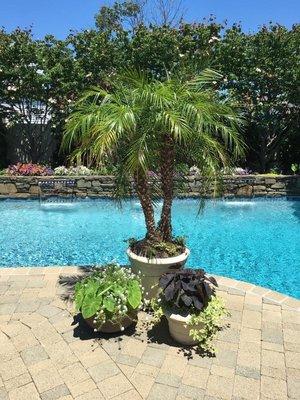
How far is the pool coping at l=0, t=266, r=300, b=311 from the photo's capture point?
547cm

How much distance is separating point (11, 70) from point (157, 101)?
35.9ft

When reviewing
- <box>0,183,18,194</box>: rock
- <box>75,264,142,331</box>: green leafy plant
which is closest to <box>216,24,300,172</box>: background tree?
<box>0,183,18,194</box>: rock

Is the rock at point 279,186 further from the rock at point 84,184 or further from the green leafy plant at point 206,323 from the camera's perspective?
the green leafy plant at point 206,323

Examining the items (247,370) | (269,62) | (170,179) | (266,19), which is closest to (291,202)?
(269,62)

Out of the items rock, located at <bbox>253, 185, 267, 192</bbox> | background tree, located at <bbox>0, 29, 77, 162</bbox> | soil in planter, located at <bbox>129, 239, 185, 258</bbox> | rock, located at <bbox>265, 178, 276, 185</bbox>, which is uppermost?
background tree, located at <bbox>0, 29, 77, 162</bbox>

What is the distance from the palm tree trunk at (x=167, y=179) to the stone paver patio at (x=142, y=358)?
4.00 ft

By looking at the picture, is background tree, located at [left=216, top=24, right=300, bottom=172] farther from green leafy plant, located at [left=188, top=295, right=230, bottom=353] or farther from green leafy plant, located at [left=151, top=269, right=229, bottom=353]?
green leafy plant, located at [left=188, top=295, right=230, bottom=353]

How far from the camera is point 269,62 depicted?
1401cm

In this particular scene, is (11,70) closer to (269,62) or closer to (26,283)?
(269,62)

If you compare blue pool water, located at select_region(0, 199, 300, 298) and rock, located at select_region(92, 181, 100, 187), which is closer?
blue pool water, located at select_region(0, 199, 300, 298)

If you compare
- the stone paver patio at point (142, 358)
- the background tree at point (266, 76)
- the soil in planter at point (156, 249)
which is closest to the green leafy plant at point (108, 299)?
the stone paver patio at point (142, 358)

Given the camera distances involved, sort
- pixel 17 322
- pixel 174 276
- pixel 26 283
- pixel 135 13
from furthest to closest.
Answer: pixel 135 13, pixel 26 283, pixel 17 322, pixel 174 276

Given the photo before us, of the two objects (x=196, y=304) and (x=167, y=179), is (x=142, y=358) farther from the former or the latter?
(x=167, y=179)

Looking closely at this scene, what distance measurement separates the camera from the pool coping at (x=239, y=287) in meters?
5.47
